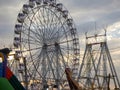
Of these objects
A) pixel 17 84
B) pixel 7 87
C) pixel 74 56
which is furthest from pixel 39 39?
pixel 7 87

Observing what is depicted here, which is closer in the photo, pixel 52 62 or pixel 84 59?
pixel 52 62

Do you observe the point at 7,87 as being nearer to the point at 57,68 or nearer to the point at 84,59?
the point at 57,68

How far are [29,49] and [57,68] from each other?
4635 mm

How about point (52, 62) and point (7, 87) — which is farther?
point (52, 62)

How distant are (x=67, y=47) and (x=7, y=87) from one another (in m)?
30.1

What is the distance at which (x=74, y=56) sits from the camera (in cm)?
5869

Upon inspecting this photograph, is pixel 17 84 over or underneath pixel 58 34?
underneath

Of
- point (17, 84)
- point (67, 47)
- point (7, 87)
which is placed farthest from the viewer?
point (67, 47)

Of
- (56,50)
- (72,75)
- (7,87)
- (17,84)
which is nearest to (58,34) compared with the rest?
(56,50)

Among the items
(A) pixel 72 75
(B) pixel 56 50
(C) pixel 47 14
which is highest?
(C) pixel 47 14

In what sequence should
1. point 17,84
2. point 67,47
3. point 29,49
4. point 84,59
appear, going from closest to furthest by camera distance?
point 17,84
point 29,49
point 67,47
point 84,59

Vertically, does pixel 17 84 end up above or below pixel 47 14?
below

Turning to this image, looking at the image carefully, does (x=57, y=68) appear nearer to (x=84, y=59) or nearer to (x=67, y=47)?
(x=67, y=47)

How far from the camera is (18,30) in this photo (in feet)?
179
